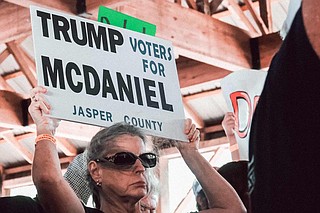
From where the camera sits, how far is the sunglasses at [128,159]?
2.00m

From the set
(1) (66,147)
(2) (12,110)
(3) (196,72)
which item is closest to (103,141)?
(3) (196,72)

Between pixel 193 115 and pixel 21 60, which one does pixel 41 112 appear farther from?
pixel 193 115

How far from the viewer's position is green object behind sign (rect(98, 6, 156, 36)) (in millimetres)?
2262

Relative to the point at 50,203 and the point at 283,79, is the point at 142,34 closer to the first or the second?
the point at 50,203

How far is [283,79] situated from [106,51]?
4.31 feet

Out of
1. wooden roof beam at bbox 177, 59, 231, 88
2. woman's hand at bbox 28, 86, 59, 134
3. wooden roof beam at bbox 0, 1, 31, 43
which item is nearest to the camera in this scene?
woman's hand at bbox 28, 86, 59, 134

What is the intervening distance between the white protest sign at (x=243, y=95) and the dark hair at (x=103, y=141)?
48 cm

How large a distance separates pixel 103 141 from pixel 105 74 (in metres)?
0.20

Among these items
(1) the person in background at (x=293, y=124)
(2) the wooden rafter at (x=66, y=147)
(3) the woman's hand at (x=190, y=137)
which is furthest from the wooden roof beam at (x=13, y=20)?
(2) the wooden rafter at (x=66, y=147)

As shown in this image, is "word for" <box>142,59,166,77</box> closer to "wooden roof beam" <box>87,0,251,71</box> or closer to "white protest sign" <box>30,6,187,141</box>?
"white protest sign" <box>30,6,187,141</box>

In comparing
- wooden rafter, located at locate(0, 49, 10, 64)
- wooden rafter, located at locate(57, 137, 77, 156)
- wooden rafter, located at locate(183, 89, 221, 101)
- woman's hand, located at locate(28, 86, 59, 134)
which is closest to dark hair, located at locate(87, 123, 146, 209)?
woman's hand, located at locate(28, 86, 59, 134)

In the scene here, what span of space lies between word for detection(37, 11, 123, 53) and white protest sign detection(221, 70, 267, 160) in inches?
19.4

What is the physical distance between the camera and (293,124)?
90cm

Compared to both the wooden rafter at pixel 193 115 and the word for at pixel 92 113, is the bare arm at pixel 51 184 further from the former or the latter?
the wooden rafter at pixel 193 115
